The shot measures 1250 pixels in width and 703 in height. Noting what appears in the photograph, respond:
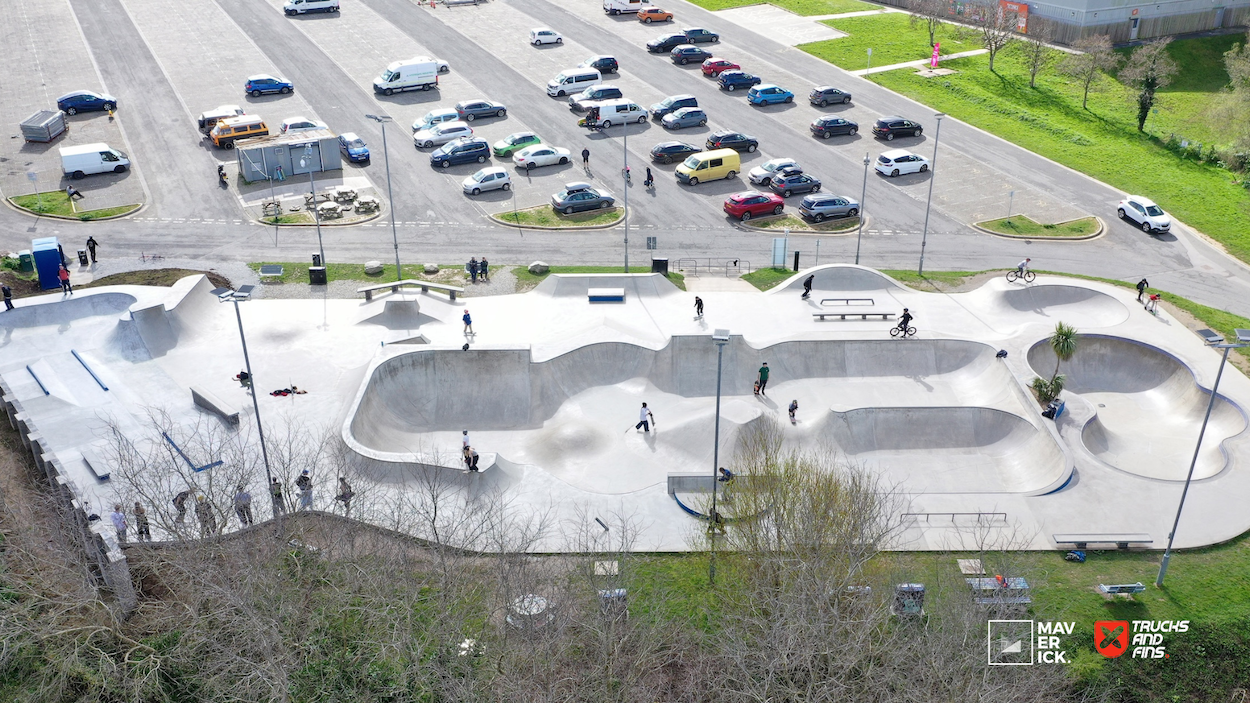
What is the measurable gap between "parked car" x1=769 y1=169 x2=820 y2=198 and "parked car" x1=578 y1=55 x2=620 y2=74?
72.6ft

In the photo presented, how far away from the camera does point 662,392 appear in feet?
141

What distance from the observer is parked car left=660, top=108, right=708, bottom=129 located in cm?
6819

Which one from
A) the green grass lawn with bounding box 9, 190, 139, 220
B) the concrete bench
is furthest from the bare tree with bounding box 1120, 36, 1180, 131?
the green grass lawn with bounding box 9, 190, 139, 220

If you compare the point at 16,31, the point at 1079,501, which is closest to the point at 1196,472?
the point at 1079,501

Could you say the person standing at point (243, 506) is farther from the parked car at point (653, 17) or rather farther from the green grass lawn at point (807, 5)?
the green grass lawn at point (807, 5)

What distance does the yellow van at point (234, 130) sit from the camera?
63.4 m

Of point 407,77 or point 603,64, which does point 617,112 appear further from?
point 407,77

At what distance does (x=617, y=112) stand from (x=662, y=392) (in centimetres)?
3024

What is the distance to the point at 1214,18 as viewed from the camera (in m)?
84.2

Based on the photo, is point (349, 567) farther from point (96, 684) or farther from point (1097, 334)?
point (1097, 334)

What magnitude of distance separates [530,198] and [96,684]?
38528 millimetres

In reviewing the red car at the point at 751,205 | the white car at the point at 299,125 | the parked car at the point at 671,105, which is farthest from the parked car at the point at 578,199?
the white car at the point at 299,125

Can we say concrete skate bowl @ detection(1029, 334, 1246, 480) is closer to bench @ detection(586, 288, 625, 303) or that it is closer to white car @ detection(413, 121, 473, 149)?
bench @ detection(586, 288, 625, 303)

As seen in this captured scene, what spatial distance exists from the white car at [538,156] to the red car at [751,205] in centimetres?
1117
